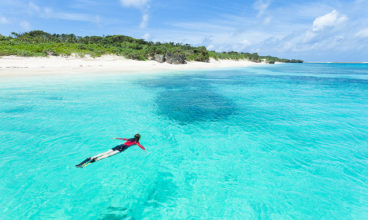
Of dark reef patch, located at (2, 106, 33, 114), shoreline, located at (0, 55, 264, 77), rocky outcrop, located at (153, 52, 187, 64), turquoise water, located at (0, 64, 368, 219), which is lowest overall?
turquoise water, located at (0, 64, 368, 219)

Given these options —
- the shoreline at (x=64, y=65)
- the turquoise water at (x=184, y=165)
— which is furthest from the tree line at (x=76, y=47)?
the turquoise water at (x=184, y=165)

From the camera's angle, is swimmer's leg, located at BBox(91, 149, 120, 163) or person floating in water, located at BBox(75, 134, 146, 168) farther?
swimmer's leg, located at BBox(91, 149, 120, 163)

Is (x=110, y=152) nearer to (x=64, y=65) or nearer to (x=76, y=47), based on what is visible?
(x=64, y=65)

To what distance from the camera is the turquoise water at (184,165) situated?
188 inches

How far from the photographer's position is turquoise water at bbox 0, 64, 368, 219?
478 cm

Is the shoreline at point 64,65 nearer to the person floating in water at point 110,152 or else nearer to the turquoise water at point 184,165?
the turquoise water at point 184,165

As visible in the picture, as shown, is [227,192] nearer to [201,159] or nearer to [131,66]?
[201,159]

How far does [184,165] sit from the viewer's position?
665 centimetres

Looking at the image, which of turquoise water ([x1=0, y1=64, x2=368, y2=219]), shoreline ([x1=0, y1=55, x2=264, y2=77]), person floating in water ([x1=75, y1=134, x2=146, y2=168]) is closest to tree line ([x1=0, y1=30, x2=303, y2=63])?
shoreline ([x1=0, y1=55, x2=264, y2=77])

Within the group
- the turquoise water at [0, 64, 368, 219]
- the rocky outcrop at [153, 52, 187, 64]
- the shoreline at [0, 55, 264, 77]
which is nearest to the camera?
the turquoise water at [0, 64, 368, 219]

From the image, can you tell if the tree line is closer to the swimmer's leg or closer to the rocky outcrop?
the rocky outcrop

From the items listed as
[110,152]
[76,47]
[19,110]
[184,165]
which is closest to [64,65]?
[76,47]

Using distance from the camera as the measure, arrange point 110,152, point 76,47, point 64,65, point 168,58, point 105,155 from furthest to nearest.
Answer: point 168,58 → point 76,47 → point 64,65 → point 110,152 → point 105,155

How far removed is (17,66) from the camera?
102 ft
